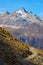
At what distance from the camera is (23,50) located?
1614 cm

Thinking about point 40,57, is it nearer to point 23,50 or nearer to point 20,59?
point 23,50

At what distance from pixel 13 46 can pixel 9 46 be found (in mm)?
397

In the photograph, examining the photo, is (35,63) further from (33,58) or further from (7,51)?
(7,51)

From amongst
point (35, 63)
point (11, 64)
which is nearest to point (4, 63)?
point (11, 64)

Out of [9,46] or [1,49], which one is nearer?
[1,49]

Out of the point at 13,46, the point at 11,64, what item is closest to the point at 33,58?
the point at 13,46

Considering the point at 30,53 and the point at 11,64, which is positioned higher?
the point at 30,53

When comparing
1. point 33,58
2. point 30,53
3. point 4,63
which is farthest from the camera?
point 30,53

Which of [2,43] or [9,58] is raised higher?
[2,43]

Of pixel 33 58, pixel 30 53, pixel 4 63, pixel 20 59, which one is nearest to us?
pixel 4 63

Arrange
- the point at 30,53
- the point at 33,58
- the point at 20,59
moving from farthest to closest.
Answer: the point at 30,53, the point at 33,58, the point at 20,59

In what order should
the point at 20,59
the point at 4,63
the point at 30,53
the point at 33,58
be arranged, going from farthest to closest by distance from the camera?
the point at 30,53, the point at 33,58, the point at 20,59, the point at 4,63

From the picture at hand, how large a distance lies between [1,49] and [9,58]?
1.19 m

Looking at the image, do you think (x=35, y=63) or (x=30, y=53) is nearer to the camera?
(x=35, y=63)
